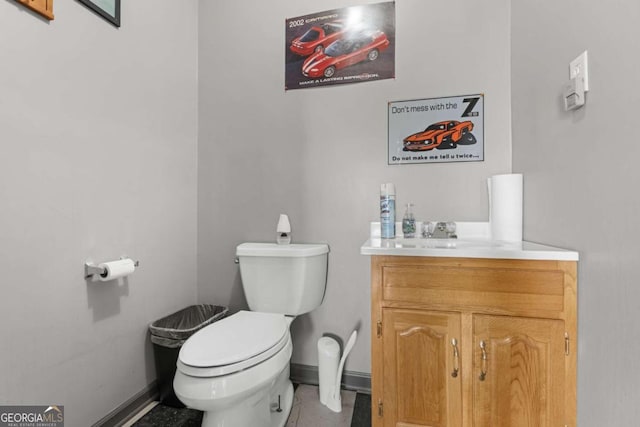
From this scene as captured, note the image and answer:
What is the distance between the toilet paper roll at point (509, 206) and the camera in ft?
4.35

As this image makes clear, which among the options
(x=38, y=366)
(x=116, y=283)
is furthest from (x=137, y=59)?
(x=38, y=366)

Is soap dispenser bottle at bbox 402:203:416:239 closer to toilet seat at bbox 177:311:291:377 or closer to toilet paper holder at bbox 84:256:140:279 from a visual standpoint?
toilet seat at bbox 177:311:291:377

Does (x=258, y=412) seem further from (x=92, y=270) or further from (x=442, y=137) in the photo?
(x=442, y=137)

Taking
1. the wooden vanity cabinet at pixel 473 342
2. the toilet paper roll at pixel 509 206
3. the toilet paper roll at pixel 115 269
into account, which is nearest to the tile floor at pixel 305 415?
the wooden vanity cabinet at pixel 473 342

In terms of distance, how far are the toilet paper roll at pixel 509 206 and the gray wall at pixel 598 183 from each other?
0.11 meters

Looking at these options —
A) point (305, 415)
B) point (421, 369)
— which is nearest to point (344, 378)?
point (305, 415)

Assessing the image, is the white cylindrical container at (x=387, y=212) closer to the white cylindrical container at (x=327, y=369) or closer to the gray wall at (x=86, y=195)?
the white cylindrical container at (x=327, y=369)

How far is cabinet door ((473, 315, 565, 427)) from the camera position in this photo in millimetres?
967

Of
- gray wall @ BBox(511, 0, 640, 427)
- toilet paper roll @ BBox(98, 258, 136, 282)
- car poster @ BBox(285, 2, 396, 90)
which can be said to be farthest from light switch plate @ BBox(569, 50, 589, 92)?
toilet paper roll @ BBox(98, 258, 136, 282)

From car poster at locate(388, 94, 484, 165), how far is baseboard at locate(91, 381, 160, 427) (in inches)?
68.2

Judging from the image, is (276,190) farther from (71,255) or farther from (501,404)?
(501,404)

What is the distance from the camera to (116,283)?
136 centimetres

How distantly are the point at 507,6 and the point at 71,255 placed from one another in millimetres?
2270

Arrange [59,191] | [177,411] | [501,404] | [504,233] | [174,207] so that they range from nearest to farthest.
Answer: [501,404] < [59,191] < [504,233] < [177,411] < [174,207]
